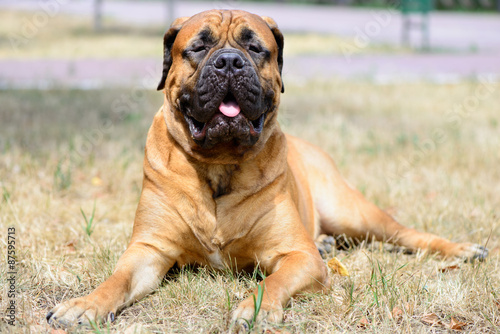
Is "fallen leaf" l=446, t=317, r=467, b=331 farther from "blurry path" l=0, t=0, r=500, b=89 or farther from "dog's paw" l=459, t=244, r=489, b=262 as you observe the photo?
"blurry path" l=0, t=0, r=500, b=89

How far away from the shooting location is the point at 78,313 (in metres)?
2.49

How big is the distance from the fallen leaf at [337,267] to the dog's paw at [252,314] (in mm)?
782

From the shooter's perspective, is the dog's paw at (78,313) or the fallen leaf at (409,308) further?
the fallen leaf at (409,308)

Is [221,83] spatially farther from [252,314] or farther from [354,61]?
[354,61]

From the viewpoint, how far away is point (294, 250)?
3.01m

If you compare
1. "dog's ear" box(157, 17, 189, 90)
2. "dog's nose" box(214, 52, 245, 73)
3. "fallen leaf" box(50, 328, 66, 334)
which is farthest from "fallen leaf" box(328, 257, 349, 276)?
"fallen leaf" box(50, 328, 66, 334)

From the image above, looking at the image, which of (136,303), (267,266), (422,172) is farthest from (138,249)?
(422,172)

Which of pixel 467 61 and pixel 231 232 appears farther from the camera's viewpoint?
pixel 467 61

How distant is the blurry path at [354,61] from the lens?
9.37 meters

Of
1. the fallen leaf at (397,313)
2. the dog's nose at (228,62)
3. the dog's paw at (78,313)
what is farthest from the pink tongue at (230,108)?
the fallen leaf at (397,313)

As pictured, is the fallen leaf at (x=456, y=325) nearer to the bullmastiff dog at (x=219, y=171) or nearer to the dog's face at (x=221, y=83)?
the bullmastiff dog at (x=219, y=171)

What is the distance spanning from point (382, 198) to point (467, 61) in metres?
7.87

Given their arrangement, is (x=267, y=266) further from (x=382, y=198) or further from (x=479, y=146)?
(x=479, y=146)

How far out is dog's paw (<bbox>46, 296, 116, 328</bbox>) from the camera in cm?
246
